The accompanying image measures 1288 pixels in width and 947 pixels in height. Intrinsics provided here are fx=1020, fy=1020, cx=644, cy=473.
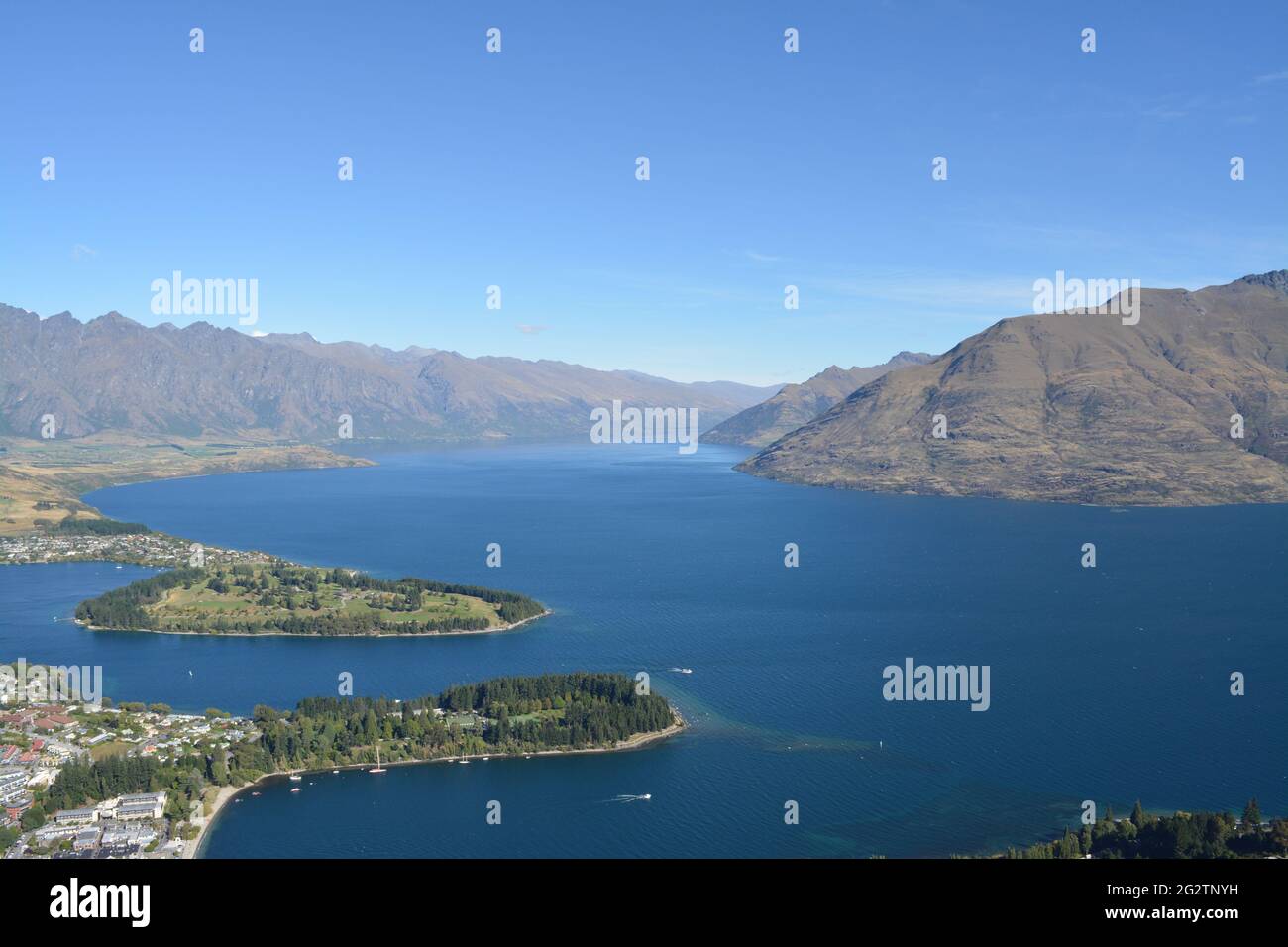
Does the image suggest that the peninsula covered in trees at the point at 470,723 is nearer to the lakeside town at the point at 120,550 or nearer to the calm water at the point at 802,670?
the calm water at the point at 802,670

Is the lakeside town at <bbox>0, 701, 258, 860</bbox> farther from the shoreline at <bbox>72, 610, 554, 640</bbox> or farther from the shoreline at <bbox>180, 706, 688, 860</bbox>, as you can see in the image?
the shoreline at <bbox>72, 610, 554, 640</bbox>

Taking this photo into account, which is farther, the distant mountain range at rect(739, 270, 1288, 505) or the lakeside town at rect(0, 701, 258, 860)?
the distant mountain range at rect(739, 270, 1288, 505)

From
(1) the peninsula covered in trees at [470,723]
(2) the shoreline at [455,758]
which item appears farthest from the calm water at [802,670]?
(1) the peninsula covered in trees at [470,723]

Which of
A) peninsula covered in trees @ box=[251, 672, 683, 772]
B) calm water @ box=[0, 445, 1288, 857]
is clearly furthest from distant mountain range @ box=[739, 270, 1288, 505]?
peninsula covered in trees @ box=[251, 672, 683, 772]
